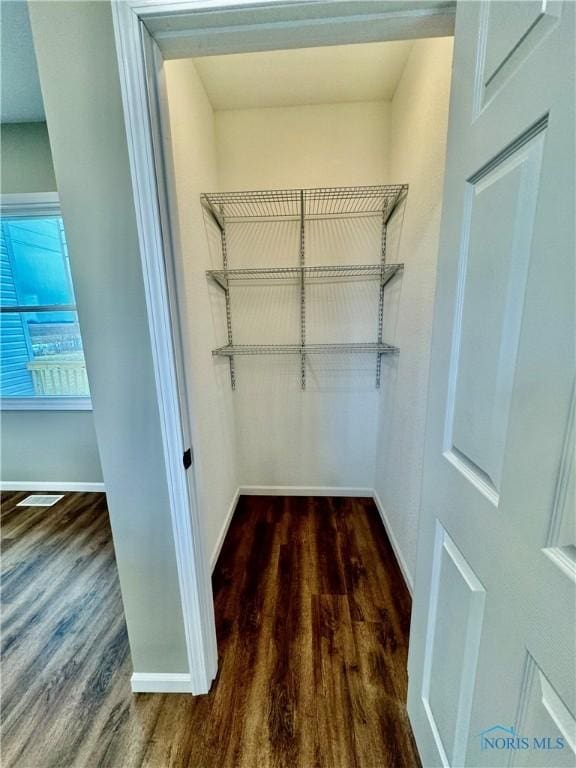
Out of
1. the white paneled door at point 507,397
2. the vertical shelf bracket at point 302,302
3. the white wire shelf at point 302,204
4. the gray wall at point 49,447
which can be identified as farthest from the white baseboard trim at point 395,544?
the gray wall at point 49,447

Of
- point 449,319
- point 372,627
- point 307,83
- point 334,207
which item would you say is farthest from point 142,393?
point 307,83

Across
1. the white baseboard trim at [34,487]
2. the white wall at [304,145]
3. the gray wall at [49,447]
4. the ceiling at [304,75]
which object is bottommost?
the white baseboard trim at [34,487]

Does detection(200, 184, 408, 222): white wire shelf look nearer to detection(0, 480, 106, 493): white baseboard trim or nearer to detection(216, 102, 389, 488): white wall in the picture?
detection(216, 102, 389, 488): white wall

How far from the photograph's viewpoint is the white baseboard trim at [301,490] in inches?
95.3

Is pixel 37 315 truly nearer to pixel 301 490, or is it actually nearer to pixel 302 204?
pixel 302 204

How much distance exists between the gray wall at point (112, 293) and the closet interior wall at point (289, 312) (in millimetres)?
596

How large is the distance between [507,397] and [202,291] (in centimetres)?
155

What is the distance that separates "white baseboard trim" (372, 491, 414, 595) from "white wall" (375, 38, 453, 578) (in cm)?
4

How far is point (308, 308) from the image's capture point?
7.03 ft

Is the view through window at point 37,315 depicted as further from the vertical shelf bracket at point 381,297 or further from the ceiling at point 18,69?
the vertical shelf bracket at point 381,297

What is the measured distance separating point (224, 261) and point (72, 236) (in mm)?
1289

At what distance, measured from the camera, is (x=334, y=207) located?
201 centimetres

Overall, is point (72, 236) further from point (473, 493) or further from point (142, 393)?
point (473, 493)

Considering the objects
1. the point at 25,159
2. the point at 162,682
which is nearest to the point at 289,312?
the point at 162,682
